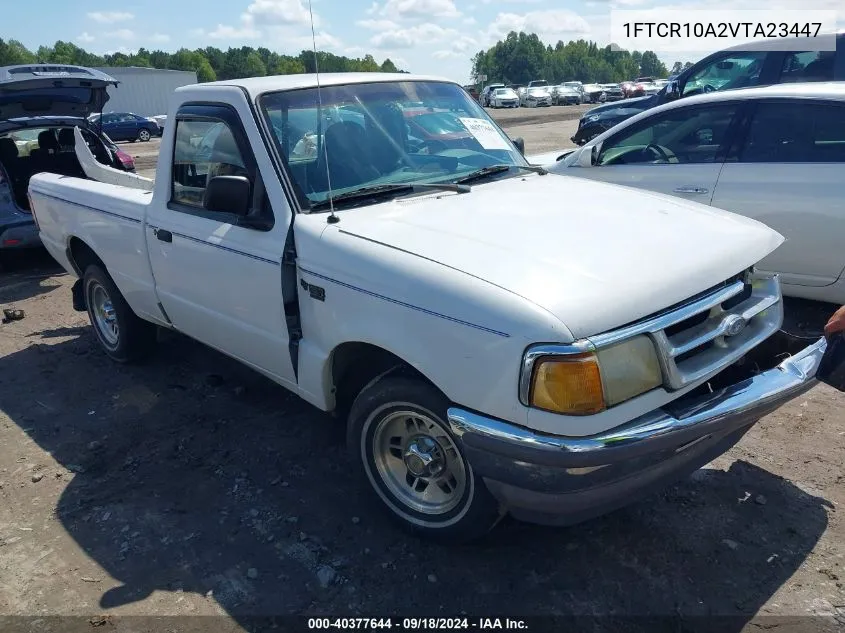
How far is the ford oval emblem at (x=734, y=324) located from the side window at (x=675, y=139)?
296 cm

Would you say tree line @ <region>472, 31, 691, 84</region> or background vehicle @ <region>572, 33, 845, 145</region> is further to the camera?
tree line @ <region>472, 31, 691, 84</region>

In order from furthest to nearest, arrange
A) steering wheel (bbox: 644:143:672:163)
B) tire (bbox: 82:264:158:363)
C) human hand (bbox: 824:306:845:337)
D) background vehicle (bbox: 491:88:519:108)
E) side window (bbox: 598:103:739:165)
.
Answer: background vehicle (bbox: 491:88:519:108), steering wheel (bbox: 644:143:672:163), side window (bbox: 598:103:739:165), tire (bbox: 82:264:158:363), human hand (bbox: 824:306:845:337)

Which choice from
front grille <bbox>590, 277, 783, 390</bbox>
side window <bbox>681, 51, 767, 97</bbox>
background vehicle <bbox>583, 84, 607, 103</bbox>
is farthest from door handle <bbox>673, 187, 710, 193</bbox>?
background vehicle <bbox>583, 84, 607, 103</bbox>

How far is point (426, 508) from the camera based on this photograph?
308cm

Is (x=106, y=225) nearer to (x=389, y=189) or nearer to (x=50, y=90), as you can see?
(x=389, y=189)

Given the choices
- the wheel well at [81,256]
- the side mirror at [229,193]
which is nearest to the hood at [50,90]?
the wheel well at [81,256]

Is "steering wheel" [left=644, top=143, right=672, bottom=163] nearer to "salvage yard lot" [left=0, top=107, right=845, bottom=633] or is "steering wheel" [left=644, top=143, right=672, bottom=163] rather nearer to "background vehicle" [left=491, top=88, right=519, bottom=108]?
"salvage yard lot" [left=0, top=107, right=845, bottom=633]

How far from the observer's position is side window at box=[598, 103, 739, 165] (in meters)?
5.37

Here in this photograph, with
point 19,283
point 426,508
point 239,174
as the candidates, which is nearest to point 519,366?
point 426,508

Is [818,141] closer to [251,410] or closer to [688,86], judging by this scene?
[251,410]

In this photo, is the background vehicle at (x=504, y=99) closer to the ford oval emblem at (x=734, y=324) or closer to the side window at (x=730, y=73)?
the side window at (x=730, y=73)

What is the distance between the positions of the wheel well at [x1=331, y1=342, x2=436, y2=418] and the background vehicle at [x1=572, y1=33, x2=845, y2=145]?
8022mm

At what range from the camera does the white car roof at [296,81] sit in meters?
3.67

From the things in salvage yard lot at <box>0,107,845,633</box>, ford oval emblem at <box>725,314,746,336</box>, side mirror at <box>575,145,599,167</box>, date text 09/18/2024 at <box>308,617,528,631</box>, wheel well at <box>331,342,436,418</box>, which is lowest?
date text 09/18/2024 at <box>308,617,528,631</box>
